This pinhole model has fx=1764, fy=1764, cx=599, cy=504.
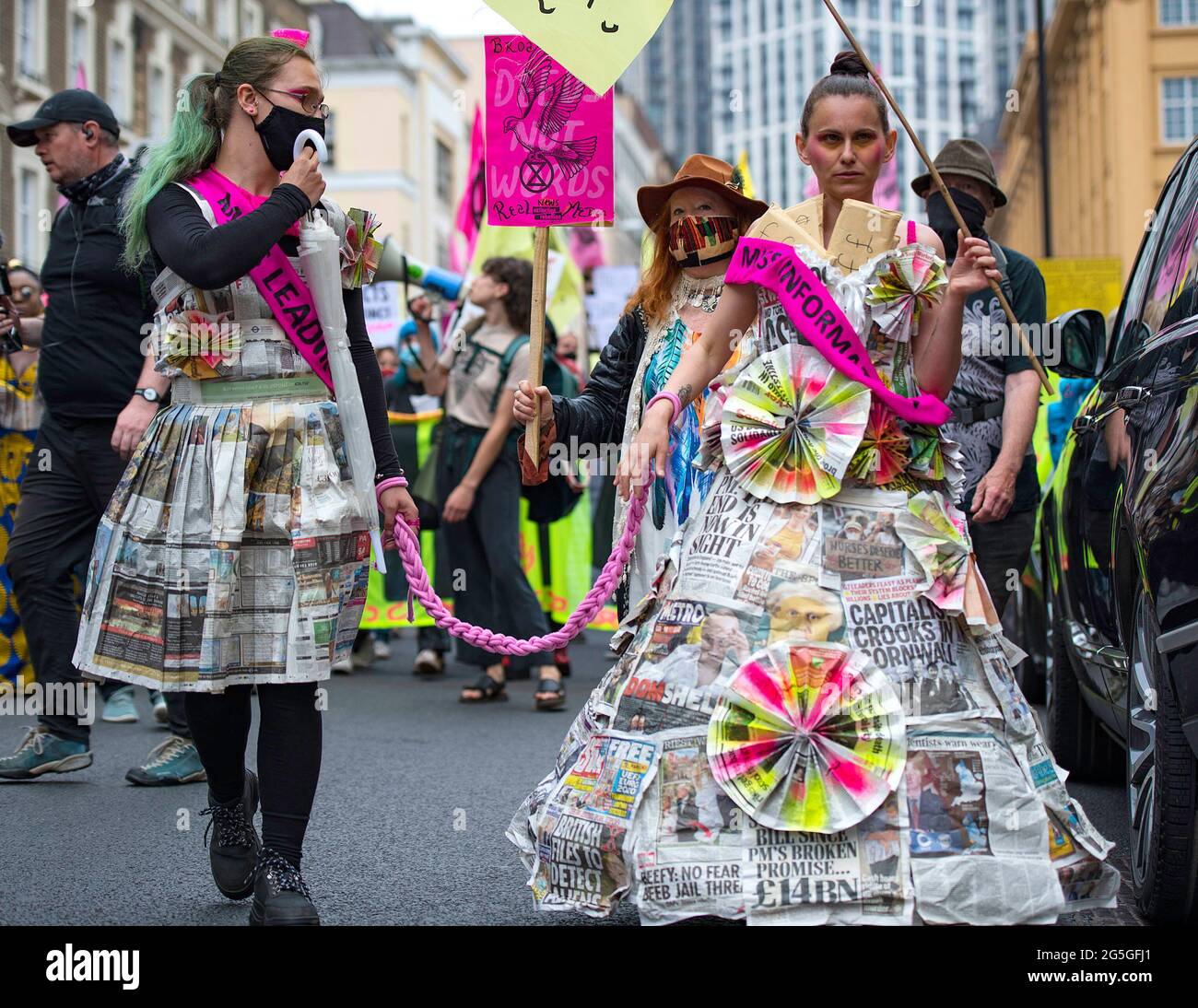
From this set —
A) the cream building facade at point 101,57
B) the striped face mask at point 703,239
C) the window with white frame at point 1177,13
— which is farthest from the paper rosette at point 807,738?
the window with white frame at point 1177,13

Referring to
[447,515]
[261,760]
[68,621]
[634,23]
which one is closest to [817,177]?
[634,23]

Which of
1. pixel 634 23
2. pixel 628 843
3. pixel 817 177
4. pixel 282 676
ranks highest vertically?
pixel 634 23

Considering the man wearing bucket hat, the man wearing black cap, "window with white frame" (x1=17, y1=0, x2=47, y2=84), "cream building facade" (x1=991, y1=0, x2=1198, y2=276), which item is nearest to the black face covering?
the man wearing bucket hat

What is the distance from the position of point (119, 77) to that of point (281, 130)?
123ft

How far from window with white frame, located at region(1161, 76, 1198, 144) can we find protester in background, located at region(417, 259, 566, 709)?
41404 mm

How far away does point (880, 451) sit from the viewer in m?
3.80

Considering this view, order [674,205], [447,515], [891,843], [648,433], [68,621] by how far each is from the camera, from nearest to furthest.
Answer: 1. [891,843]
2. [648,433]
3. [674,205]
4. [68,621]
5. [447,515]

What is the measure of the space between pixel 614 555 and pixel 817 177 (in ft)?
3.44

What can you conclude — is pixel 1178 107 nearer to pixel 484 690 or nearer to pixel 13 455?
pixel 484 690

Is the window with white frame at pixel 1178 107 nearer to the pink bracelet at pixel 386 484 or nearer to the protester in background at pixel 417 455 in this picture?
the protester in background at pixel 417 455

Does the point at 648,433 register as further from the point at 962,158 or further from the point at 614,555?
the point at 962,158

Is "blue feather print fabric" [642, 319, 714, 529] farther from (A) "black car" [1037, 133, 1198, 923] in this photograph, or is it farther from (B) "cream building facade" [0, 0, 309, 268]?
(B) "cream building facade" [0, 0, 309, 268]

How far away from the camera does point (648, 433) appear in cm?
383

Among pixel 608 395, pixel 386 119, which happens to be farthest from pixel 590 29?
pixel 386 119
